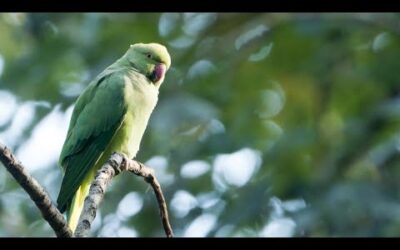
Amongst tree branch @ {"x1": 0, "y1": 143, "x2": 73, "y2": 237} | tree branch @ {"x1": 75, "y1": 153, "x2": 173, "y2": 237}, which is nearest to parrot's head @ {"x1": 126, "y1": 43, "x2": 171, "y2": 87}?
tree branch @ {"x1": 75, "y1": 153, "x2": 173, "y2": 237}

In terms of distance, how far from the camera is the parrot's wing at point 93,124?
3.02 m

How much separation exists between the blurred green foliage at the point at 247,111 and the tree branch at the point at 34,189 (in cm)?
351

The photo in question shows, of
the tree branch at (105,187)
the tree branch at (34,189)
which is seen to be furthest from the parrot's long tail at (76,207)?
the tree branch at (34,189)

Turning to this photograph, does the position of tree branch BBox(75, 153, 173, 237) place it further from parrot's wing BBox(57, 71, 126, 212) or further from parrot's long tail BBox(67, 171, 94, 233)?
parrot's long tail BBox(67, 171, 94, 233)

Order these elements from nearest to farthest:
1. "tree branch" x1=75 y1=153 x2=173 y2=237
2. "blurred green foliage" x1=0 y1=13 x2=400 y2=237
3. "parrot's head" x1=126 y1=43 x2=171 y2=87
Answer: "tree branch" x1=75 y1=153 x2=173 y2=237, "parrot's head" x1=126 y1=43 x2=171 y2=87, "blurred green foliage" x1=0 y1=13 x2=400 y2=237

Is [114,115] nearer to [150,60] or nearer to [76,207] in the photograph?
[150,60]

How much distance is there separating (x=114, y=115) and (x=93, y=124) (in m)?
0.09

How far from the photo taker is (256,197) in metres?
5.84

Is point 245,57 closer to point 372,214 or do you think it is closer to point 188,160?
point 188,160

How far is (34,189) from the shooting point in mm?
1657

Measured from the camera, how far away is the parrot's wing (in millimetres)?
3021

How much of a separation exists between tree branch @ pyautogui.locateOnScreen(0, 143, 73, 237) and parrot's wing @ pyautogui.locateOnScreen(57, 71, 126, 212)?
1.17 meters

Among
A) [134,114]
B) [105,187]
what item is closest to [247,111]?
[134,114]
